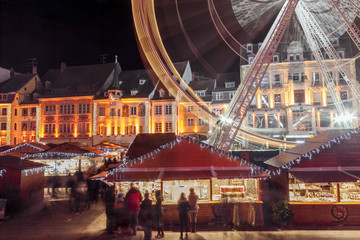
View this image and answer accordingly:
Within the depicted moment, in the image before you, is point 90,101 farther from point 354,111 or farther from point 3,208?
point 354,111

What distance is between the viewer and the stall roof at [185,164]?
1448 cm

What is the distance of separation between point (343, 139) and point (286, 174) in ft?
10.7

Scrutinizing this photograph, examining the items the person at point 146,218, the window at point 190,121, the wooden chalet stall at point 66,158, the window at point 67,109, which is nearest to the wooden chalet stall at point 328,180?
the person at point 146,218

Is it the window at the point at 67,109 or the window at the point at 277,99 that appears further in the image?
the window at the point at 67,109

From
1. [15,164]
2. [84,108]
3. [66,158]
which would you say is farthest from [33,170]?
[84,108]

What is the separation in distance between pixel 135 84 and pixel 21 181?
35.3 m

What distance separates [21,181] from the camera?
1797 centimetres

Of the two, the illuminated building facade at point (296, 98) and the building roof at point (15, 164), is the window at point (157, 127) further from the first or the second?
the building roof at point (15, 164)

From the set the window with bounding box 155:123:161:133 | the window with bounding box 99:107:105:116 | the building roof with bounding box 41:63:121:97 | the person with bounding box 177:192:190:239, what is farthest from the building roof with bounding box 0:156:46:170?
the building roof with bounding box 41:63:121:97

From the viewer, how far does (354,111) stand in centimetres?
4138

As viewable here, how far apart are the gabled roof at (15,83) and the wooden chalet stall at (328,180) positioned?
2008 inches

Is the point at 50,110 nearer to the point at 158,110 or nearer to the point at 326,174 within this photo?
the point at 158,110

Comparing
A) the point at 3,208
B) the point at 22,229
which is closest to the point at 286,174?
the point at 22,229

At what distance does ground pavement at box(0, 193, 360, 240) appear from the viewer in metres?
12.0
